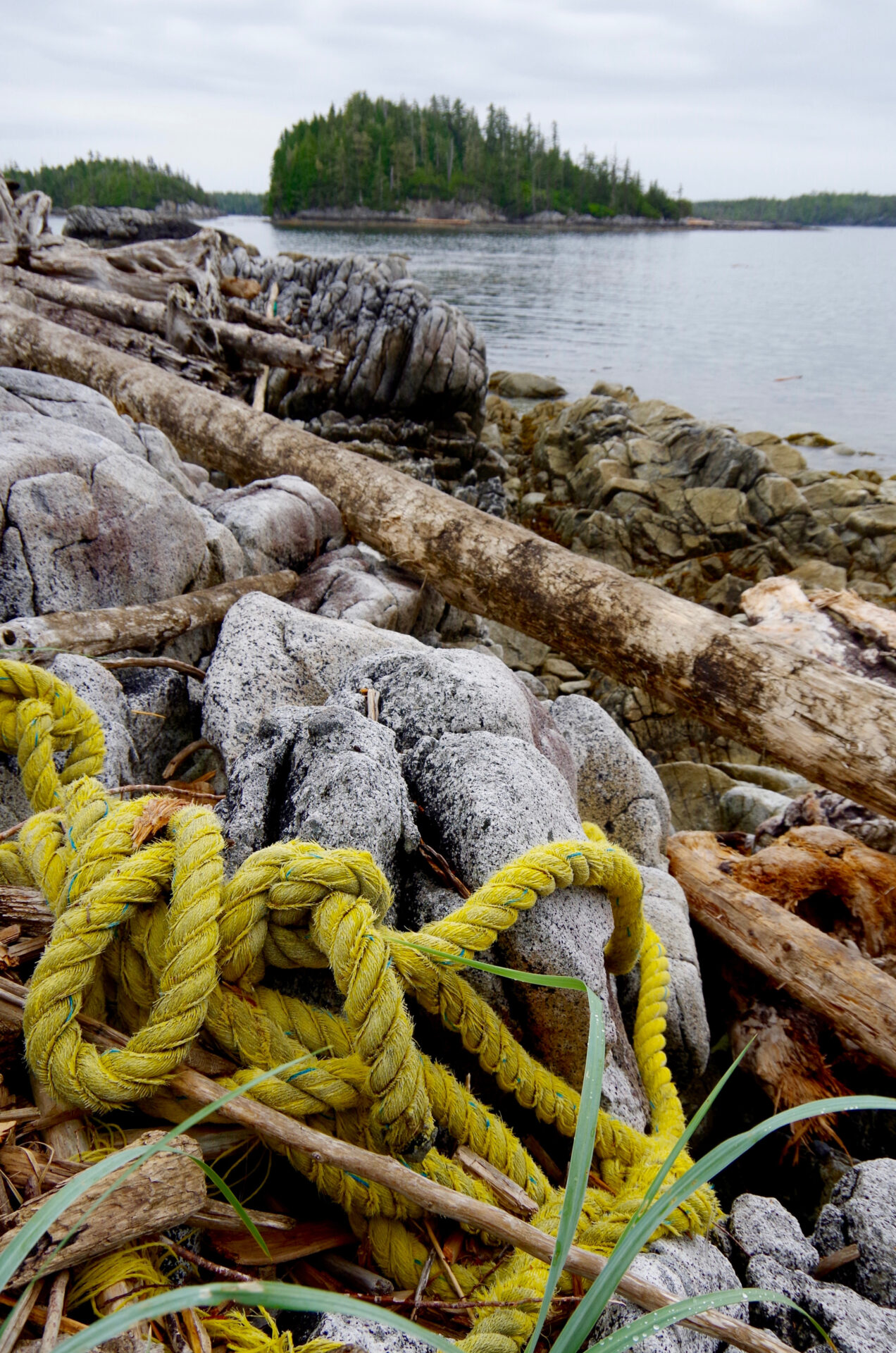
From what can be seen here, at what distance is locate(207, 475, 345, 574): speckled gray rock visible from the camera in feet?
15.8

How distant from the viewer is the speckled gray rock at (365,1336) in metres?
1.36

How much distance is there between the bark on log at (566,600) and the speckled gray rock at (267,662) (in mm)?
1864

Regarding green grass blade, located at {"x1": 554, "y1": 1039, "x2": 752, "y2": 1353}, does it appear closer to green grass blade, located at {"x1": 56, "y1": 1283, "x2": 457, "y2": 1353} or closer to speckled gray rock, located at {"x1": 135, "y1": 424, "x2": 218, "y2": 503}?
green grass blade, located at {"x1": 56, "y1": 1283, "x2": 457, "y2": 1353}

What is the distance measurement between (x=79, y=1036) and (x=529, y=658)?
894 centimetres

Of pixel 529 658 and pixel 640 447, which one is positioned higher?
pixel 640 447

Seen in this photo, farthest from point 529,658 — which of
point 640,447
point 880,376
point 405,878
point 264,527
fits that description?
point 880,376

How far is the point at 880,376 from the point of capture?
1096 inches

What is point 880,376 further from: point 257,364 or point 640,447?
point 257,364

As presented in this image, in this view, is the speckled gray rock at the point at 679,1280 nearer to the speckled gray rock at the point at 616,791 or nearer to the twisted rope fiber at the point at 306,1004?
the twisted rope fiber at the point at 306,1004

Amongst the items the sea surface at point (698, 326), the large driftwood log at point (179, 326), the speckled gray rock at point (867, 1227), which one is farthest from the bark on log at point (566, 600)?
the sea surface at point (698, 326)

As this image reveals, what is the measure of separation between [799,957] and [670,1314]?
2.93 metres

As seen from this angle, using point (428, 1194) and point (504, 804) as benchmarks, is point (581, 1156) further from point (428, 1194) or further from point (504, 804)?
point (504, 804)

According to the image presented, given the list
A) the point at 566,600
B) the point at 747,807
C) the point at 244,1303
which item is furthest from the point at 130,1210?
the point at 747,807

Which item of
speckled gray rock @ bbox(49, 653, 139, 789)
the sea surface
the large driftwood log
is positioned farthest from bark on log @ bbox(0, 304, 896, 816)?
the sea surface
